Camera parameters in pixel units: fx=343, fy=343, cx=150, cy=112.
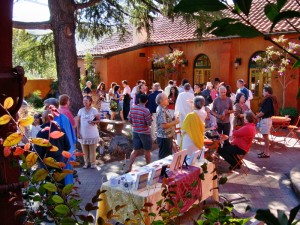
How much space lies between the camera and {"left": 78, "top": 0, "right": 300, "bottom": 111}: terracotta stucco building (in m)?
15.5

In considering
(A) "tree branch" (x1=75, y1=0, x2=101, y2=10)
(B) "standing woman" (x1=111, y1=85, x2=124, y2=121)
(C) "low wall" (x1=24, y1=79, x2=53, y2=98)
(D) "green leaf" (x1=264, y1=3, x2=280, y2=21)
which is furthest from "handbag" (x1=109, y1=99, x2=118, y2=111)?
(D) "green leaf" (x1=264, y1=3, x2=280, y2=21)

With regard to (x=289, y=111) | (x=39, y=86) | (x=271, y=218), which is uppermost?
(x=271, y=218)

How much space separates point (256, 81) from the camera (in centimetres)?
1647

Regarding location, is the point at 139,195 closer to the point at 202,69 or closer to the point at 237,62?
the point at 237,62

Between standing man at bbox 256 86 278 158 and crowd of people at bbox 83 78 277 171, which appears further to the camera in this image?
→ standing man at bbox 256 86 278 158

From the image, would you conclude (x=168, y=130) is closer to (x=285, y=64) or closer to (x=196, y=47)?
(x=285, y=64)

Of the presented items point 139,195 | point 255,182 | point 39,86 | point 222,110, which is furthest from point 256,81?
point 39,86

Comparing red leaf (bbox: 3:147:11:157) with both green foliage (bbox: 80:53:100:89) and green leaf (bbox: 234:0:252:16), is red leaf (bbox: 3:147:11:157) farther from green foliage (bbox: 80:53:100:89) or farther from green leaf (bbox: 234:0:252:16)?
green foliage (bbox: 80:53:100:89)

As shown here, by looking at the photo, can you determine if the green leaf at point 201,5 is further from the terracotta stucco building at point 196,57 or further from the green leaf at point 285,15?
the terracotta stucco building at point 196,57

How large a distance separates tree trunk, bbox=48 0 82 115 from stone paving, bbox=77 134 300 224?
329cm

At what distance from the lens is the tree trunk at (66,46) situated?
1055 cm

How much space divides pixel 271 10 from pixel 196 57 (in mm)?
18391

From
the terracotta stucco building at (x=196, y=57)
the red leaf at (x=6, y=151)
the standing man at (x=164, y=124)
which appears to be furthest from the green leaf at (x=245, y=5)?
the terracotta stucco building at (x=196, y=57)

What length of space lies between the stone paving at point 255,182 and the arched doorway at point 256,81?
265 inches
